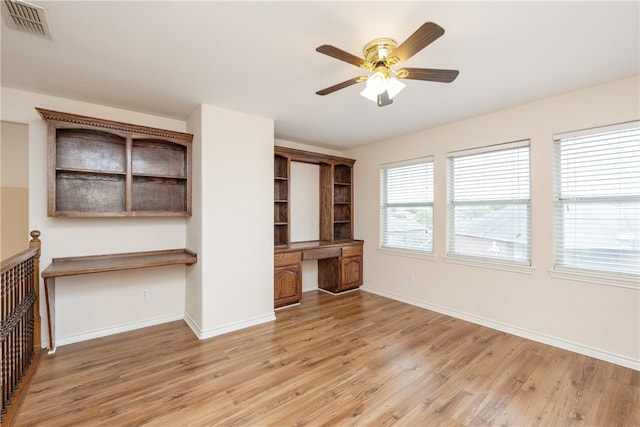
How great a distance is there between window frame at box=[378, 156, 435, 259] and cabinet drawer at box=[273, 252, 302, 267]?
4.81ft

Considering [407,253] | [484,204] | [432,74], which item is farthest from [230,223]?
[484,204]

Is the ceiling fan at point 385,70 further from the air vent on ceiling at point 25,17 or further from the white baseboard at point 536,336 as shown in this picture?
the white baseboard at point 536,336

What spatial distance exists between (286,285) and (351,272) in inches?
51.3

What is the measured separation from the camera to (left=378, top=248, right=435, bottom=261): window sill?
13.4 feet

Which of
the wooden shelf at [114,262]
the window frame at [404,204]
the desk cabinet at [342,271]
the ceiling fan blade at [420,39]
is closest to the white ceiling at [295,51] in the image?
the ceiling fan blade at [420,39]

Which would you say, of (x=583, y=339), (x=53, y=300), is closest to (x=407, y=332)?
(x=583, y=339)

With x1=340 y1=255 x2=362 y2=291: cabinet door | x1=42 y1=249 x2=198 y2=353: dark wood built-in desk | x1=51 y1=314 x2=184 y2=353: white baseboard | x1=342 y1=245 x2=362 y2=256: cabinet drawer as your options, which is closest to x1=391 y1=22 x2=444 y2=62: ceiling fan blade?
x1=42 y1=249 x2=198 y2=353: dark wood built-in desk

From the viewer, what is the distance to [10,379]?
203cm

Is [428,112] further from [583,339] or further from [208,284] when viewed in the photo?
[208,284]

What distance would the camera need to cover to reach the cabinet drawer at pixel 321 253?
4.21m

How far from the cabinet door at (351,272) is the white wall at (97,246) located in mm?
2392

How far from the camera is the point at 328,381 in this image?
7.61 feet

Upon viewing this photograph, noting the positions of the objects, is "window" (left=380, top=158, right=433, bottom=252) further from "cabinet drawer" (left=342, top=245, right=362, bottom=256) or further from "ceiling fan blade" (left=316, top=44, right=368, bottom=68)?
"ceiling fan blade" (left=316, top=44, right=368, bottom=68)

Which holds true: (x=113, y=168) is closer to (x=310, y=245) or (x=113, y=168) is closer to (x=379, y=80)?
(x=310, y=245)
